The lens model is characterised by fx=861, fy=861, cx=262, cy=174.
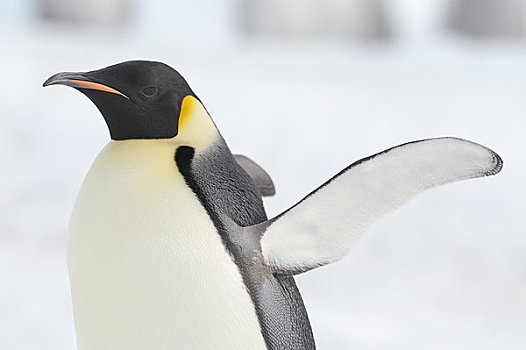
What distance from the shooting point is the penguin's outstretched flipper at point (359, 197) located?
456 millimetres

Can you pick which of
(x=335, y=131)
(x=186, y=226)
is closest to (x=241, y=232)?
(x=186, y=226)

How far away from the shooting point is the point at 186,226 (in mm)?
482

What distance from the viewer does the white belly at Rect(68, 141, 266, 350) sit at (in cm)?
48

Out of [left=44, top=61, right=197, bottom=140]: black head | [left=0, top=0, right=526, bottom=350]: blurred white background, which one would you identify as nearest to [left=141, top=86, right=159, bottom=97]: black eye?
[left=44, top=61, right=197, bottom=140]: black head

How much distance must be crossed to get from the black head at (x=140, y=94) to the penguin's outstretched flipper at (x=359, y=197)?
84 millimetres

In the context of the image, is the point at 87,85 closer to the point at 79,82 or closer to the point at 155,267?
the point at 79,82

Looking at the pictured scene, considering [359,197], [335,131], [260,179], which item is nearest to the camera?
[359,197]

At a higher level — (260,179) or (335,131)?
(260,179)

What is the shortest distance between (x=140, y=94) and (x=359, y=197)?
5.4 inches

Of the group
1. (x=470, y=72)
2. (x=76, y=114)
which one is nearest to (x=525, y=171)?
(x=470, y=72)

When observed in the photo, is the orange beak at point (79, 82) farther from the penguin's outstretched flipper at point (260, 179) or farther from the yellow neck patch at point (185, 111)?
the penguin's outstretched flipper at point (260, 179)

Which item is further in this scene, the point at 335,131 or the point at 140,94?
the point at 335,131

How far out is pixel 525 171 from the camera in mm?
1230

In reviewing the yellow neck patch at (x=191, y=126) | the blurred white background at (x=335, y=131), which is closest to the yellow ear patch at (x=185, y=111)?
the yellow neck patch at (x=191, y=126)
